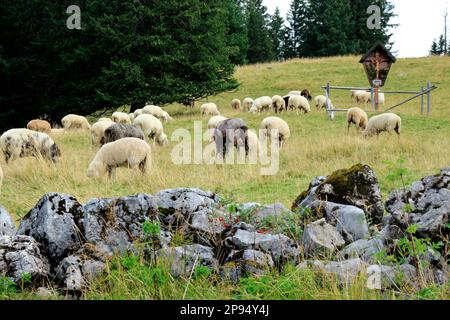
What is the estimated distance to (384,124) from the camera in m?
16.7

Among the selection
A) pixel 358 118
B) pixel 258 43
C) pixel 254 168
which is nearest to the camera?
pixel 254 168

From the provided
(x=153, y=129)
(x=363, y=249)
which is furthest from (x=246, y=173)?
(x=153, y=129)

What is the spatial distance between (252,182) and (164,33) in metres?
18.1

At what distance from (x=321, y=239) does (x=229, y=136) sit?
340 inches

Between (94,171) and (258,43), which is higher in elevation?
(258,43)

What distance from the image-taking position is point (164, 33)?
26.2 m

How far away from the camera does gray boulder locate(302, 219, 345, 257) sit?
4941 mm

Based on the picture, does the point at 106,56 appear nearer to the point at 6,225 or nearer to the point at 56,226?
the point at 6,225

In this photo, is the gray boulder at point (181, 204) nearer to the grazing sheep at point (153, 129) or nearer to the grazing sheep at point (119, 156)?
the grazing sheep at point (119, 156)

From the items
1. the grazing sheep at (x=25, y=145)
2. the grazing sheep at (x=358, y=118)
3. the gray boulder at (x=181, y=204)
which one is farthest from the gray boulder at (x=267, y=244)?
the grazing sheep at (x=358, y=118)

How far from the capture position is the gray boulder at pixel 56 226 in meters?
5.04

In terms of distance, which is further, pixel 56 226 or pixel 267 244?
pixel 56 226

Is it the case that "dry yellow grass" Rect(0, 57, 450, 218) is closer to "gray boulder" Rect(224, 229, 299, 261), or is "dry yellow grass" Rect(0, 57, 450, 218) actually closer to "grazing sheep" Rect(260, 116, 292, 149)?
"grazing sheep" Rect(260, 116, 292, 149)

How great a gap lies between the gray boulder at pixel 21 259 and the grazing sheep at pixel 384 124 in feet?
44.0
